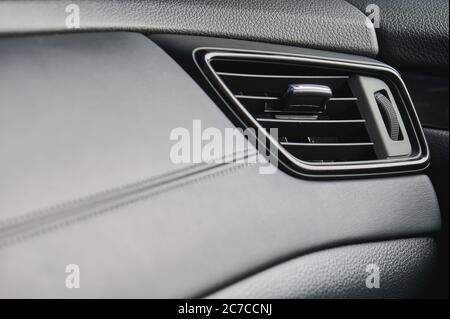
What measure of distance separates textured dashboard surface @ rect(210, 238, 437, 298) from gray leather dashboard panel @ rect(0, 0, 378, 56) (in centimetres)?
45

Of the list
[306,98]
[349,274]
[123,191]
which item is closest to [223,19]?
[306,98]

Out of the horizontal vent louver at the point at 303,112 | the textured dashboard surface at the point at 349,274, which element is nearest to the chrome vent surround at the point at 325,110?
the horizontal vent louver at the point at 303,112

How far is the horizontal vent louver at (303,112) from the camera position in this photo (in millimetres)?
1109

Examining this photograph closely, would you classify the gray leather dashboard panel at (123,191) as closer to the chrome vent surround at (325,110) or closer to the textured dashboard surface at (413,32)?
the chrome vent surround at (325,110)

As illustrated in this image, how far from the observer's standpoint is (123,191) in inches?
34.8

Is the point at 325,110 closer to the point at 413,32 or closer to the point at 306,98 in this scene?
the point at 306,98

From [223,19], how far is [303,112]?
249 millimetres

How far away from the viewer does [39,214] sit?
0.82 m

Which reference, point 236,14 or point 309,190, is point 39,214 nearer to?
point 309,190

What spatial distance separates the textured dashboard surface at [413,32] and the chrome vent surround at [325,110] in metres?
0.24

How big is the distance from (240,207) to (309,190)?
0.52 ft
